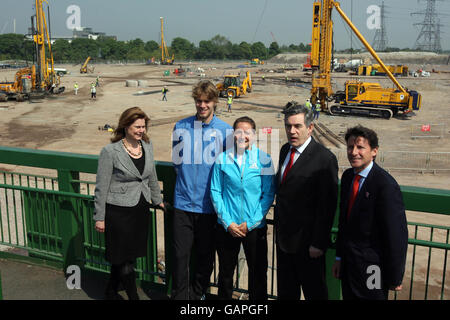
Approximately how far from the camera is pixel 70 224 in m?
4.40

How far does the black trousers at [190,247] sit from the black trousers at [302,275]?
0.64 m

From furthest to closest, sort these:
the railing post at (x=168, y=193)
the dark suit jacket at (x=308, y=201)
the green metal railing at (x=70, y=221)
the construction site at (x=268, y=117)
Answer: the construction site at (x=268, y=117), the green metal railing at (x=70, y=221), the railing post at (x=168, y=193), the dark suit jacket at (x=308, y=201)

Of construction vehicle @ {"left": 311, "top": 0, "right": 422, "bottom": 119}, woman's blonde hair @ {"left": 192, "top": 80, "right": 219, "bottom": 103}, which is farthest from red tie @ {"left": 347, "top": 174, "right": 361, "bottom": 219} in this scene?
construction vehicle @ {"left": 311, "top": 0, "right": 422, "bottom": 119}

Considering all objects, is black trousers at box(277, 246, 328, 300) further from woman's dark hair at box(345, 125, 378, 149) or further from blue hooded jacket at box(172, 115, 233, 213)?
woman's dark hair at box(345, 125, 378, 149)

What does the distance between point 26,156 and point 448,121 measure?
29372mm

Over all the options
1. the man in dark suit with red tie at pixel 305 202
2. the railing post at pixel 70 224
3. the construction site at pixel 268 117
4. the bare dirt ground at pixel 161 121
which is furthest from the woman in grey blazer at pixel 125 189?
the bare dirt ground at pixel 161 121

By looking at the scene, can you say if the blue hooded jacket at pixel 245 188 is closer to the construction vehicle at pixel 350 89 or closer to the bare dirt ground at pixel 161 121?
the bare dirt ground at pixel 161 121

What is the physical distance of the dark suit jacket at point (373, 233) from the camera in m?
2.57

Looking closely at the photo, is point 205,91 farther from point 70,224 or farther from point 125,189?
point 70,224

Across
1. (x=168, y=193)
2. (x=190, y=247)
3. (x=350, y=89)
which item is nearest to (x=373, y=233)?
(x=190, y=247)

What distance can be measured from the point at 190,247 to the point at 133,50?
140048 mm

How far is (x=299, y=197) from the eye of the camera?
302cm
